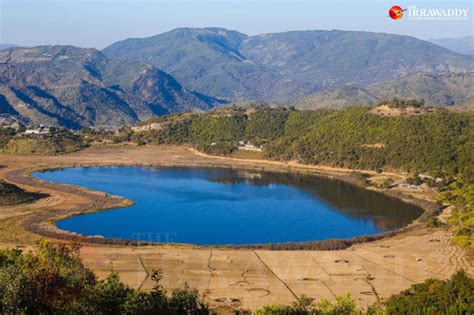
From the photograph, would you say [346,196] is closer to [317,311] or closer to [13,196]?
[13,196]

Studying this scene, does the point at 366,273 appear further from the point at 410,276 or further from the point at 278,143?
the point at 278,143

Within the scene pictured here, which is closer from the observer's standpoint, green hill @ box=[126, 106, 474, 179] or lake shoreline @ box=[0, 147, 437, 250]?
lake shoreline @ box=[0, 147, 437, 250]

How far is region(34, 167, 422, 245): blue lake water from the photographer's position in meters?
50.0

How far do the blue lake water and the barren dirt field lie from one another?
166 inches

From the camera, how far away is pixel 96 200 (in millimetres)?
62188

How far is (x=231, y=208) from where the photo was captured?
198ft

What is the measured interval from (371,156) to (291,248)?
4272 cm

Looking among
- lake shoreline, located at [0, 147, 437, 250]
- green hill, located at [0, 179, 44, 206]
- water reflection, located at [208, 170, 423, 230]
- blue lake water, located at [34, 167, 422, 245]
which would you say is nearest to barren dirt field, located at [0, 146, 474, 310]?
lake shoreline, located at [0, 147, 437, 250]

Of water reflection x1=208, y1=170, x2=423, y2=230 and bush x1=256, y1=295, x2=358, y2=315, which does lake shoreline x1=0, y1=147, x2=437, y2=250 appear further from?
bush x1=256, y1=295, x2=358, y2=315

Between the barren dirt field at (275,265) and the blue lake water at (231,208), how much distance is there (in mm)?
4227

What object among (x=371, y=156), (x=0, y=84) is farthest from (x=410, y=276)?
(x=0, y=84)

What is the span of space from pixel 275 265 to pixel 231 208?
20683 mm

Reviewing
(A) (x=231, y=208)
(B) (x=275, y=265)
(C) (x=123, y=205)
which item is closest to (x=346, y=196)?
(A) (x=231, y=208)

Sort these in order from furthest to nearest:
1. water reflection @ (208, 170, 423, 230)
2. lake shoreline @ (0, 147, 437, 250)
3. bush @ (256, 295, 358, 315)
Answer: water reflection @ (208, 170, 423, 230), lake shoreline @ (0, 147, 437, 250), bush @ (256, 295, 358, 315)
